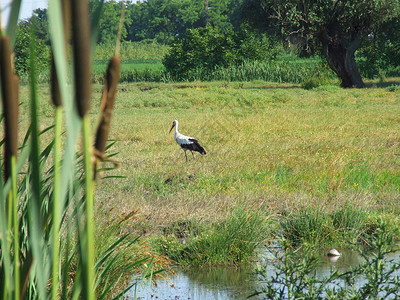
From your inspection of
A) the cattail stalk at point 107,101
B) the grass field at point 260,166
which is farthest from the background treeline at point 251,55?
the cattail stalk at point 107,101

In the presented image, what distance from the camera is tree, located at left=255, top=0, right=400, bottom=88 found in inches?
867

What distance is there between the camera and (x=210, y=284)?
4270mm

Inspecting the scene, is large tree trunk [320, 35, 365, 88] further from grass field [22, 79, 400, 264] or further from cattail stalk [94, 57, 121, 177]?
cattail stalk [94, 57, 121, 177]

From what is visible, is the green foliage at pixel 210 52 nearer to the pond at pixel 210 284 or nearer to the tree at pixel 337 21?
the tree at pixel 337 21

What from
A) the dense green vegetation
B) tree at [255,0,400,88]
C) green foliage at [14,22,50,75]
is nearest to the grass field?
the dense green vegetation

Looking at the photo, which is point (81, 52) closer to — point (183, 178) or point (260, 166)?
point (183, 178)

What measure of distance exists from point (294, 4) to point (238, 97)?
846 cm

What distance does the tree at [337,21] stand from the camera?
22.0 meters

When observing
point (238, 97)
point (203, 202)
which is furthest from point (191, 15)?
point (203, 202)

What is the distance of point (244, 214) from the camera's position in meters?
4.66

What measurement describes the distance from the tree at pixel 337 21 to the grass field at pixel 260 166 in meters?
7.88

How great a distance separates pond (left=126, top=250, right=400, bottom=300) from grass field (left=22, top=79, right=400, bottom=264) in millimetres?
484

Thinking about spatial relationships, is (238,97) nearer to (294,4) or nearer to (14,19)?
(294,4)

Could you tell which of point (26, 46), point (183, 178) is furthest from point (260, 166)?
point (26, 46)
